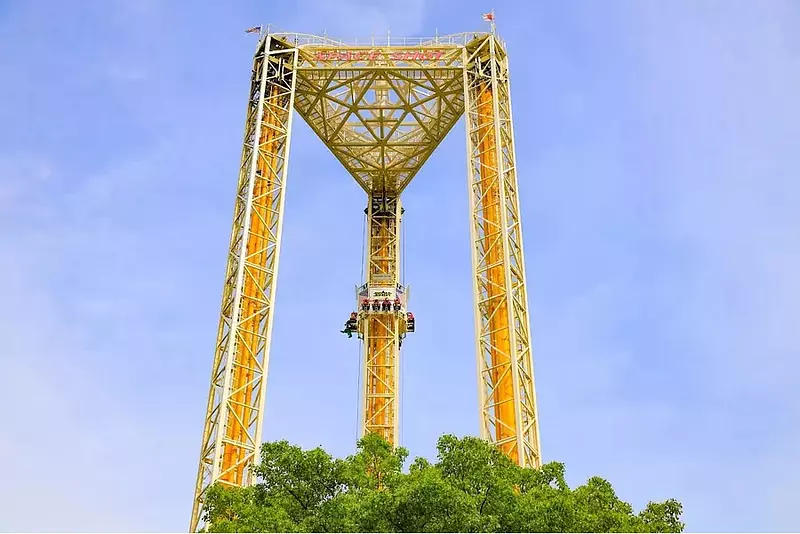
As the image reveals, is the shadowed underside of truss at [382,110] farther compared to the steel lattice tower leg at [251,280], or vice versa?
the shadowed underside of truss at [382,110]

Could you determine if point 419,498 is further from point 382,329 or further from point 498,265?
point 382,329

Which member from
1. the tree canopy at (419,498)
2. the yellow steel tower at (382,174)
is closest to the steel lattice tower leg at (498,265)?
the yellow steel tower at (382,174)

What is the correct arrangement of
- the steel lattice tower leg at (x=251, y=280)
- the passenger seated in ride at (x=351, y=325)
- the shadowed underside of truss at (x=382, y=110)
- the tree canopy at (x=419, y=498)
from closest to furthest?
the tree canopy at (x=419, y=498) < the steel lattice tower leg at (x=251, y=280) < the shadowed underside of truss at (x=382, y=110) < the passenger seated in ride at (x=351, y=325)

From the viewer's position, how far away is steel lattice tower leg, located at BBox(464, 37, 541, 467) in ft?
77.2

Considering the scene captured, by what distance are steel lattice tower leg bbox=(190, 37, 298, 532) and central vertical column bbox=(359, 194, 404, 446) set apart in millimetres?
9890

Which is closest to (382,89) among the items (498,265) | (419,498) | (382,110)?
(382,110)

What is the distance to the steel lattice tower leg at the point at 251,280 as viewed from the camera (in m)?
23.1

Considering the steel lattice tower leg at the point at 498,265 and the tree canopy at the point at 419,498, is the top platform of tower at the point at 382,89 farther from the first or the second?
the tree canopy at the point at 419,498

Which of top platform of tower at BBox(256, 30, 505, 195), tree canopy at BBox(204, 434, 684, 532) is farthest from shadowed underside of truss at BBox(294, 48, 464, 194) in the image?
tree canopy at BBox(204, 434, 684, 532)

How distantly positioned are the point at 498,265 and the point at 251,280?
764cm

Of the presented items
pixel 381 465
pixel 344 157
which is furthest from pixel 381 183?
pixel 381 465

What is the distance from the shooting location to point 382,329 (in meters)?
35.7

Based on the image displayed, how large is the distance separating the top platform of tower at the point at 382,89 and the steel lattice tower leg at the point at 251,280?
108 cm

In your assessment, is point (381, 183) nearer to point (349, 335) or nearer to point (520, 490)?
point (349, 335)
